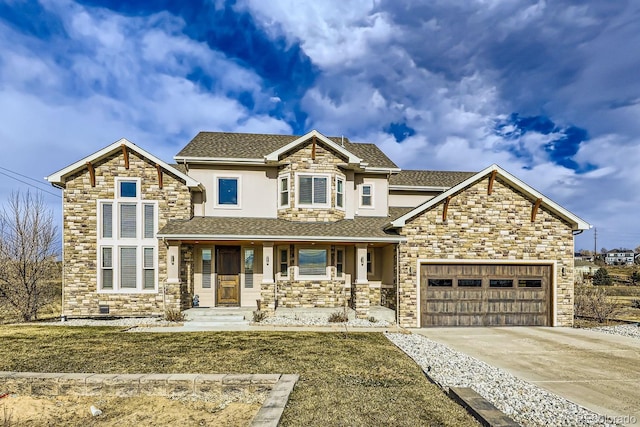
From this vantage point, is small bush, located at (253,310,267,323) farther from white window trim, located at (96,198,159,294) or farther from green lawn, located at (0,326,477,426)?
white window trim, located at (96,198,159,294)

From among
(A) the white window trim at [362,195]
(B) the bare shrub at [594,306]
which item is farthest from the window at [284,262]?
(B) the bare shrub at [594,306]

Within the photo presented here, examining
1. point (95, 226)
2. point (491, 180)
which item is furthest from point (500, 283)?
point (95, 226)

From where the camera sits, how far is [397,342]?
34.7ft

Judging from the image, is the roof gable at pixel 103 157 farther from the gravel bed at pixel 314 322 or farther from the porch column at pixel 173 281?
the gravel bed at pixel 314 322

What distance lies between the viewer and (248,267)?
15.8m

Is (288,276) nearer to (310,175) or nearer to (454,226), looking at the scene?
(310,175)

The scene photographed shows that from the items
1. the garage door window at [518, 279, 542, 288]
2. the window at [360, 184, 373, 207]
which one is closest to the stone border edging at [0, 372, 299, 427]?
the garage door window at [518, 279, 542, 288]

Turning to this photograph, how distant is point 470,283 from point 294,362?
828 centimetres

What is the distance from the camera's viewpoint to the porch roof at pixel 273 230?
44.7 ft

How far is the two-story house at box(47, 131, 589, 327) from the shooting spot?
44.4 feet

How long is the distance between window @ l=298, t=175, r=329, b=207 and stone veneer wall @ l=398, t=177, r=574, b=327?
4.04 metres

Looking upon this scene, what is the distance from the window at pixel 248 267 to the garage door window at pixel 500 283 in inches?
377

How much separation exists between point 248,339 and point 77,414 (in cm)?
493

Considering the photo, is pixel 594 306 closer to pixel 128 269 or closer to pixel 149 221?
pixel 149 221
